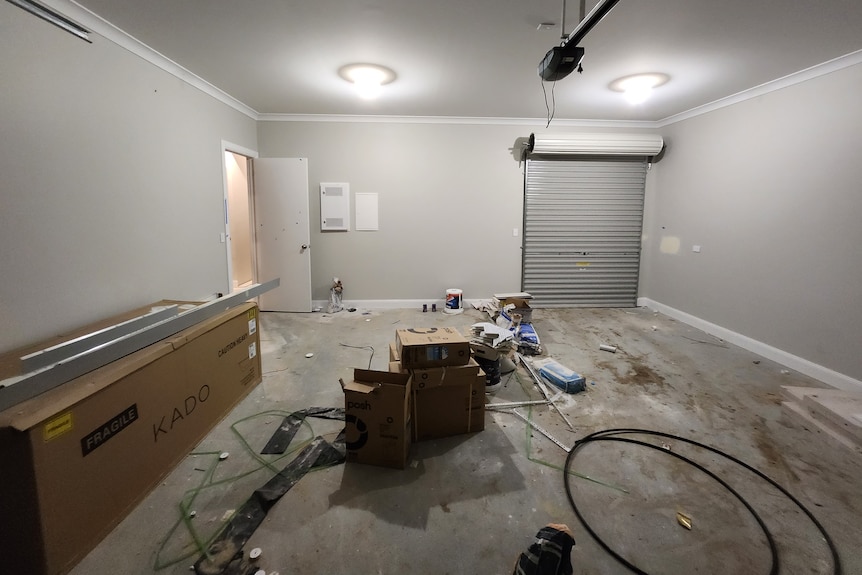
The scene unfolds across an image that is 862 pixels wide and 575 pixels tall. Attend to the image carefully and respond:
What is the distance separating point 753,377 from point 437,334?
310cm

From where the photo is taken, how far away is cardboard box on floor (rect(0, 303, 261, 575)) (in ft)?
4.61

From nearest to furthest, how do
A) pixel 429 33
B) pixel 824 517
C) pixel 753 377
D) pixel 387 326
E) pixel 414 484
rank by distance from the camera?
pixel 824 517 < pixel 414 484 < pixel 429 33 < pixel 753 377 < pixel 387 326

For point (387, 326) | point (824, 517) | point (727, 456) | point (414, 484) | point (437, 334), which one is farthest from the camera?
point (387, 326)

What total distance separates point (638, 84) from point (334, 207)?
4042mm

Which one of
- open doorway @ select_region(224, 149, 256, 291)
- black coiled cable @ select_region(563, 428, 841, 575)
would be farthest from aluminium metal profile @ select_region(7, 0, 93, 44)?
black coiled cable @ select_region(563, 428, 841, 575)

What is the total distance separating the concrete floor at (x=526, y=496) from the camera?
1605mm

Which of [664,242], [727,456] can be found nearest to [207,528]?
[727,456]

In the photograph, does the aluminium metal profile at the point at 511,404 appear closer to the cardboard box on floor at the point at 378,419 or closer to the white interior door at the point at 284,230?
the cardboard box on floor at the point at 378,419

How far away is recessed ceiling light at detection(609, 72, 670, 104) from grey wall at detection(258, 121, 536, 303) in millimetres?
1610

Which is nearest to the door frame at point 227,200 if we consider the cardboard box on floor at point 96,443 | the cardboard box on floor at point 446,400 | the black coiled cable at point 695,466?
the cardboard box on floor at point 96,443

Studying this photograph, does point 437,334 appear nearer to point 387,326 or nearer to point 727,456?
point 727,456

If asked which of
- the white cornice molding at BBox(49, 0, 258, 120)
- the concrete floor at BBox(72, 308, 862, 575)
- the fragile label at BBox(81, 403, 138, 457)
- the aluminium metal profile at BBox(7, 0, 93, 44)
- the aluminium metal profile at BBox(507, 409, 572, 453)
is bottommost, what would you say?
the concrete floor at BBox(72, 308, 862, 575)

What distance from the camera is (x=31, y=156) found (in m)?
2.15

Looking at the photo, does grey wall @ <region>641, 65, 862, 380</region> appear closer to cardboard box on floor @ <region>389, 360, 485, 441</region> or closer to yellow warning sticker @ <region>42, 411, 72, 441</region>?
cardboard box on floor @ <region>389, 360, 485, 441</region>
